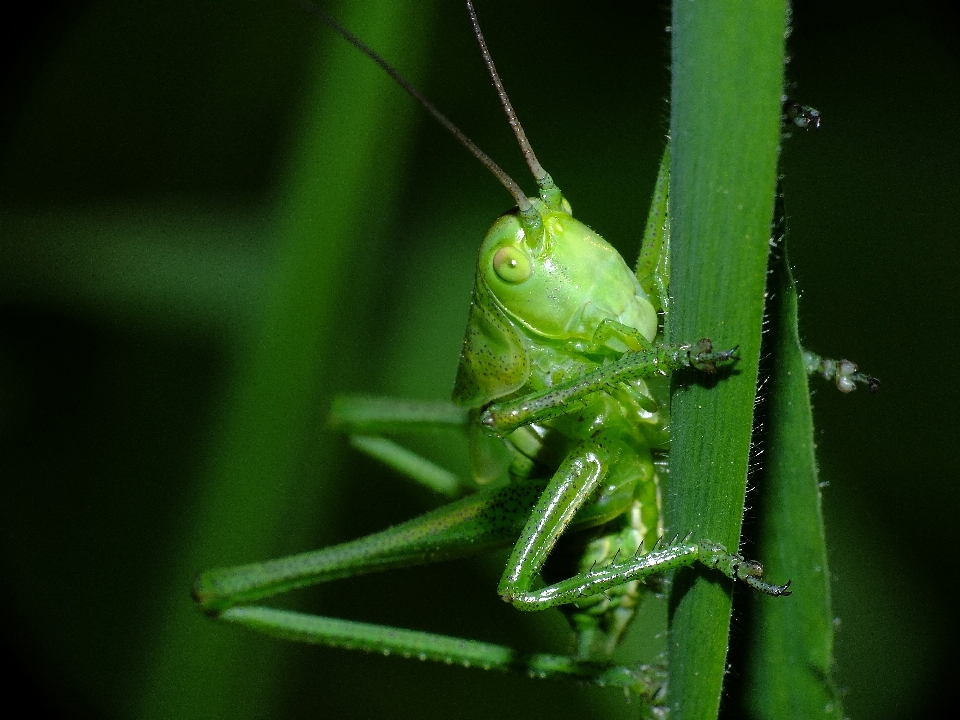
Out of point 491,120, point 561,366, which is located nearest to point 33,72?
point 491,120

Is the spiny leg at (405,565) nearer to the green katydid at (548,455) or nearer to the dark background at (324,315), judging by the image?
the green katydid at (548,455)

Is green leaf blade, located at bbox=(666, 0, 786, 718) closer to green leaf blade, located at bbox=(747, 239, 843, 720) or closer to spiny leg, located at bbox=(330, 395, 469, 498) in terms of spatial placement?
green leaf blade, located at bbox=(747, 239, 843, 720)

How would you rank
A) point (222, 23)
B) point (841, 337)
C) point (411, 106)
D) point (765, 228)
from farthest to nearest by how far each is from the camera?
point (222, 23) → point (411, 106) → point (841, 337) → point (765, 228)

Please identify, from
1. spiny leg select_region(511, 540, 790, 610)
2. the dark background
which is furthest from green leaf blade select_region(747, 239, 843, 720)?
the dark background

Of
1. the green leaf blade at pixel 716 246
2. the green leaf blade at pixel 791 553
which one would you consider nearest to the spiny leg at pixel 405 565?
the green leaf blade at pixel 791 553

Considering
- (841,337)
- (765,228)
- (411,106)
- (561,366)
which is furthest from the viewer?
(411,106)

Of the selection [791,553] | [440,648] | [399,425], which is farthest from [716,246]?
[399,425]

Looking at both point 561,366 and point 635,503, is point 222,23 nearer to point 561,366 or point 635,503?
point 561,366

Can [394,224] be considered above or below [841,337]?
above
